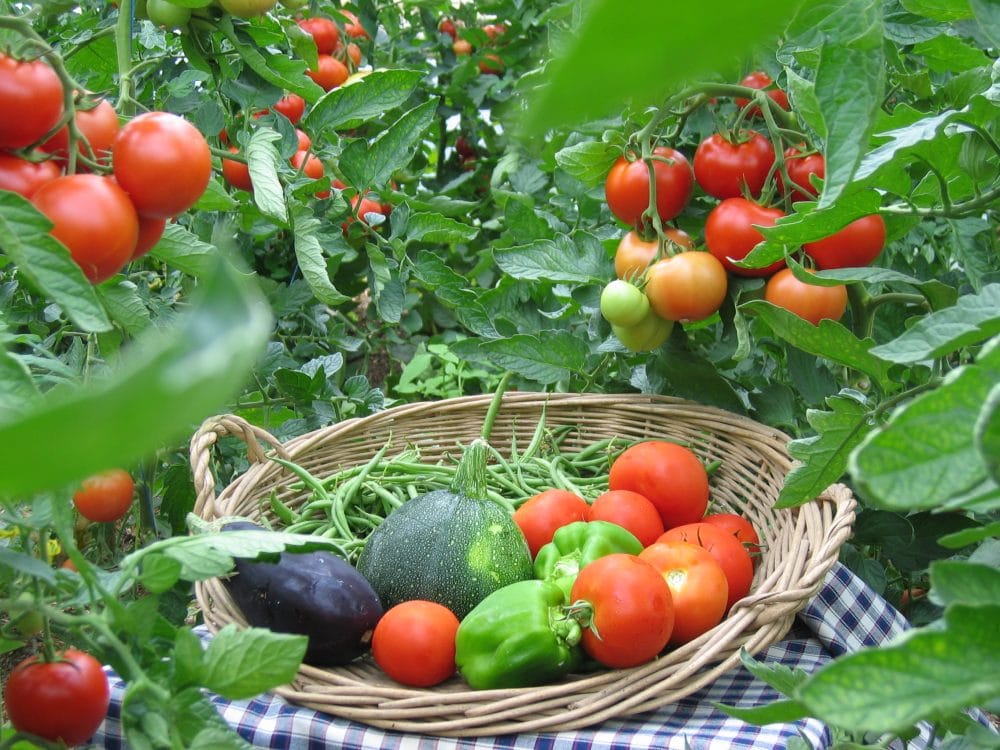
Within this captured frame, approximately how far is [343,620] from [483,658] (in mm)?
175

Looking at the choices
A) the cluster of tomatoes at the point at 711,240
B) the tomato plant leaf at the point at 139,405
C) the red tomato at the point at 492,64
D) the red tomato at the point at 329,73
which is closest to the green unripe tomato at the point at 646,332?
the cluster of tomatoes at the point at 711,240

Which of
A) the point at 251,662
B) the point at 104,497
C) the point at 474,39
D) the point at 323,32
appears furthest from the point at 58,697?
the point at 474,39

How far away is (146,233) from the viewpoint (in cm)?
76

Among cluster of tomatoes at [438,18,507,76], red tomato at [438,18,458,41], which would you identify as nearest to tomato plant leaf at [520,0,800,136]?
cluster of tomatoes at [438,18,507,76]

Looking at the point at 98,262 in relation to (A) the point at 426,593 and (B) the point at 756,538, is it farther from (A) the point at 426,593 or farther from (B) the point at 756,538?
(B) the point at 756,538

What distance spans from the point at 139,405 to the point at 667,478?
137cm

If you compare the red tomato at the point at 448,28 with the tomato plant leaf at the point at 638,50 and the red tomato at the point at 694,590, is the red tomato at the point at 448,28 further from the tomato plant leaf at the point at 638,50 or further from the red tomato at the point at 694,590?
the tomato plant leaf at the point at 638,50

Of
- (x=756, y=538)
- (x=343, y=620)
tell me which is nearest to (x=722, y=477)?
(x=756, y=538)

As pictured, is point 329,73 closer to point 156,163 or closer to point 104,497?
point 104,497

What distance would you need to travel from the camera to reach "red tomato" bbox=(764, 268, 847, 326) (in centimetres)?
130

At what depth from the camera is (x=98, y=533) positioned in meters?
2.04

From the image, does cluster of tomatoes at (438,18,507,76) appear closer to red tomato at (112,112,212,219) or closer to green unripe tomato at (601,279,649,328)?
green unripe tomato at (601,279,649,328)

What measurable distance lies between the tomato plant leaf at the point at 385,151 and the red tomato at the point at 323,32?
2.31 feet

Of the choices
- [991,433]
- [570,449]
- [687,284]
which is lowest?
[570,449]
